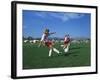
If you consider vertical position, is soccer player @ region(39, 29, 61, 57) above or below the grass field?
above

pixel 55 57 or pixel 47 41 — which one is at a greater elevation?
pixel 47 41

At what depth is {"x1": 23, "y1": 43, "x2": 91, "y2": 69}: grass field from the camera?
168cm

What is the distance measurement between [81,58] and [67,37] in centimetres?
21

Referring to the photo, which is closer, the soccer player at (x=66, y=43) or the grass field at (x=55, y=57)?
the grass field at (x=55, y=57)

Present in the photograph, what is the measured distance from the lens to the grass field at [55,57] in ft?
5.51

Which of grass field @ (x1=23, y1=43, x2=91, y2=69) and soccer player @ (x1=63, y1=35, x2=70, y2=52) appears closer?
grass field @ (x1=23, y1=43, x2=91, y2=69)

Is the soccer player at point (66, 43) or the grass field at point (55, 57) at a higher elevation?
the soccer player at point (66, 43)

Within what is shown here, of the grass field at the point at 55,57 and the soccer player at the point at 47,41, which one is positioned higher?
the soccer player at the point at 47,41

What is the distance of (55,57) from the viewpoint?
5.77 ft

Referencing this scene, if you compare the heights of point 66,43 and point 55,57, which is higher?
point 66,43

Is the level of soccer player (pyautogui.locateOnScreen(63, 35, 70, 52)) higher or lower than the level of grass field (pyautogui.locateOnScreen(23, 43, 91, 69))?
higher
